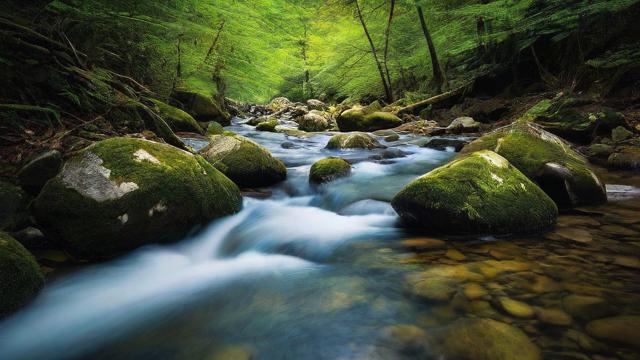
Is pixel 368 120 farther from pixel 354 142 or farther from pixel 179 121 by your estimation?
pixel 179 121

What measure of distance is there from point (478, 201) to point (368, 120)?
9.97 meters

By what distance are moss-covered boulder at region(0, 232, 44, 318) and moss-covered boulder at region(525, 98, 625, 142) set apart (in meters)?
8.24

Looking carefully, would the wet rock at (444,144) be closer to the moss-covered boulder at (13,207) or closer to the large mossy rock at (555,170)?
the large mossy rock at (555,170)

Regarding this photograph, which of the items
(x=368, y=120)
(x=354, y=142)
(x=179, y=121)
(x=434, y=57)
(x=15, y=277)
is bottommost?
(x=15, y=277)

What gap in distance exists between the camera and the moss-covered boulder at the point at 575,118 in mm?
6613

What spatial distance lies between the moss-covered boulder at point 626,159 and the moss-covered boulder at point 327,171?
12.9 ft

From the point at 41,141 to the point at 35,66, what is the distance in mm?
949

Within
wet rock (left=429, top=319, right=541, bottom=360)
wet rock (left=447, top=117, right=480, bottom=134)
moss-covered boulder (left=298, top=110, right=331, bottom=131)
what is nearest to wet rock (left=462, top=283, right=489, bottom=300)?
wet rock (left=429, top=319, right=541, bottom=360)

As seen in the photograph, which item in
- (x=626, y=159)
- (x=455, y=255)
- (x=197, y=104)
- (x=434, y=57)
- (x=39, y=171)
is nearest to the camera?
(x=455, y=255)

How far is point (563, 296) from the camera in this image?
2.20 metres

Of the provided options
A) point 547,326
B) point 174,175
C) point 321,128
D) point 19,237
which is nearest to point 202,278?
point 174,175

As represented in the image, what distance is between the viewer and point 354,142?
8.95 m

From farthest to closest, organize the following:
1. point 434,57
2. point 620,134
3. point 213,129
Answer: point 434,57
point 213,129
point 620,134

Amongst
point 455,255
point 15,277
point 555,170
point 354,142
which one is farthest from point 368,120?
point 15,277
